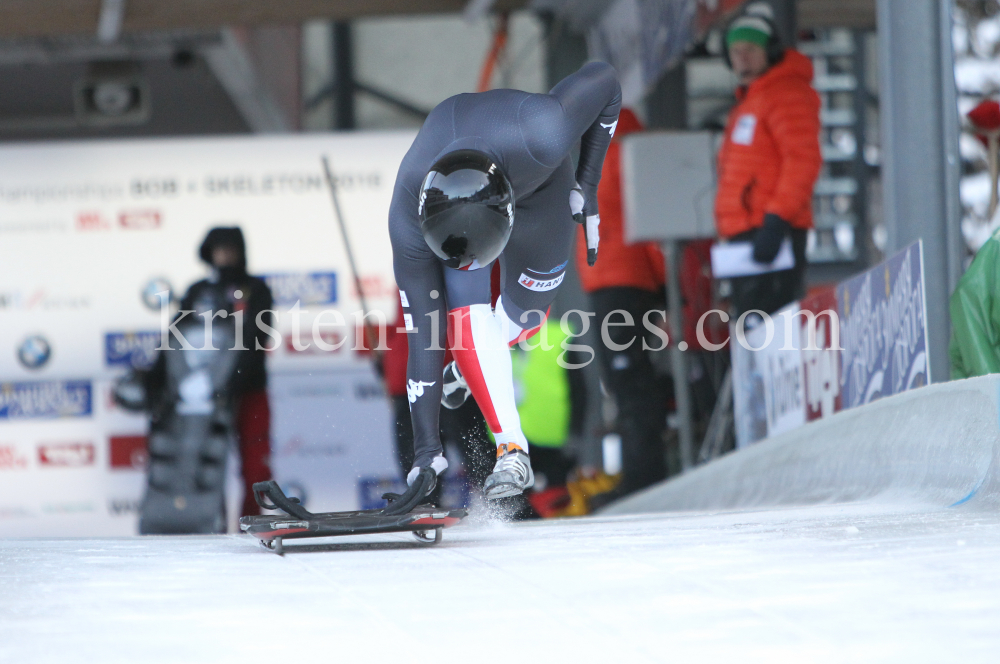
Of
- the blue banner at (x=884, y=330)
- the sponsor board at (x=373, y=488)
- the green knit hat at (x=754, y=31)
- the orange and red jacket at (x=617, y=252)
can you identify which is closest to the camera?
the blue banner at (x=884, y=330)

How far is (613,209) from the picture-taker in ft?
22.6

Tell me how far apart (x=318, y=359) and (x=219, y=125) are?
4.53 meters

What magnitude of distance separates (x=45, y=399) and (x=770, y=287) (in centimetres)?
480

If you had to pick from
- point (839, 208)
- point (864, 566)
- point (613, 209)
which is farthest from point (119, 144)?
point (864, 566)

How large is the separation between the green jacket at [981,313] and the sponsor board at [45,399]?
5.75 m

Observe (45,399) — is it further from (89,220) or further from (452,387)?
(452,387)

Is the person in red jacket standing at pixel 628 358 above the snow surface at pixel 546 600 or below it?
above

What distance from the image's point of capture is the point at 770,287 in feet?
19.4

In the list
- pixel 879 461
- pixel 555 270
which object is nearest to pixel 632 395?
pixel 879 461

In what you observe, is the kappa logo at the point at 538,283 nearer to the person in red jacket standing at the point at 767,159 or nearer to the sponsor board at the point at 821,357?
the sponsor board at the point at 821,357

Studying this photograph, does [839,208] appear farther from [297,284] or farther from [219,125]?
[219,125]

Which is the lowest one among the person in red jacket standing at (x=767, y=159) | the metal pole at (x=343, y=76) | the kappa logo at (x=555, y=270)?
the kappa logo at (x=555, y=270)

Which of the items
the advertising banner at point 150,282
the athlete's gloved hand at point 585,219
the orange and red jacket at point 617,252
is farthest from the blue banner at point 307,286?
the athlete's gloved hand at point 585,219

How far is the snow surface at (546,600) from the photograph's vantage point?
1.63m
